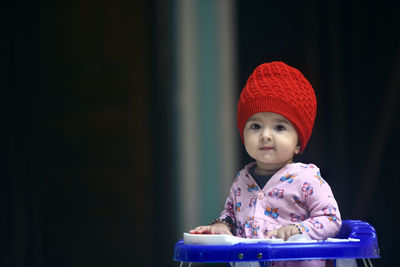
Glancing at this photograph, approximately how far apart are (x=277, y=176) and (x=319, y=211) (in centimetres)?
17

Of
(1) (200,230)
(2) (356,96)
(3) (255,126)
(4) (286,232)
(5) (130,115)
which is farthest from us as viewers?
(5) (130,115)

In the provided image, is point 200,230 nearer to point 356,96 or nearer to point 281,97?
point 281,97

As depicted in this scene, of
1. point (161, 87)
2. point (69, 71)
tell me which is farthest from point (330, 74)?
point (69, 71)

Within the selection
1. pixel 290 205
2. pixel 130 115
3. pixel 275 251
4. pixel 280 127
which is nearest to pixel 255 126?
pixel 280 127

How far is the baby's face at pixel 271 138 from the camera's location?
1.67m

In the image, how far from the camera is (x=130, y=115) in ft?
12.5

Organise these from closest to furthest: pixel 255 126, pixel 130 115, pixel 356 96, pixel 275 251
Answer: pixel 275 251 < pixel 255 126 < pixel 356 96 < pixel 130 115

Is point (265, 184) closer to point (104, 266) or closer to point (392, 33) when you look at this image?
point (392, 33)

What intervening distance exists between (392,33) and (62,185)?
2326mm

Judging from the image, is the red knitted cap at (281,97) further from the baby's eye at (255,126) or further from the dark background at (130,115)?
the dark background at (130,115)

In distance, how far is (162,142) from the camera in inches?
145

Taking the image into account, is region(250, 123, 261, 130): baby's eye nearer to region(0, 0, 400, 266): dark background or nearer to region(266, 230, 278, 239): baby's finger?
region(266, 230, 278, 239): baby's finger

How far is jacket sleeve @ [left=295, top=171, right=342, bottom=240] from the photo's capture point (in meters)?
1.52

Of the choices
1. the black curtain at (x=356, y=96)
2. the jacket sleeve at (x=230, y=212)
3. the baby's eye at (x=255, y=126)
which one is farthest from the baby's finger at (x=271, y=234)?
the black curtain at (x=356, y=96)
